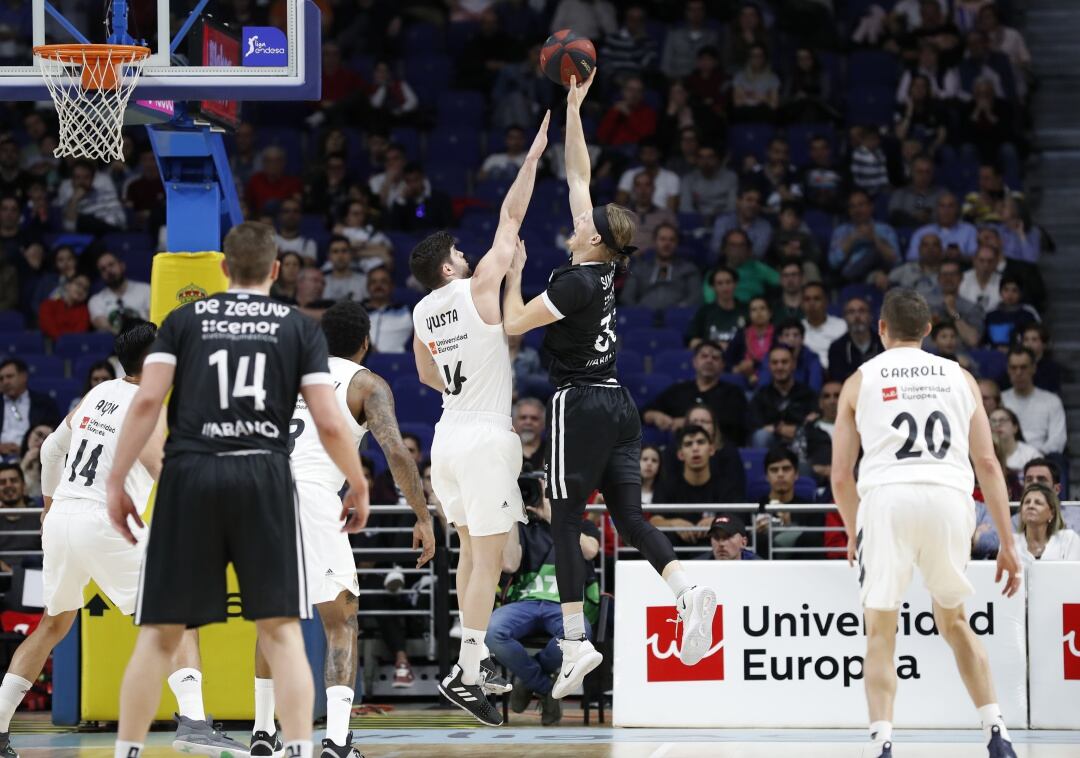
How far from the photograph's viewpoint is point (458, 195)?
18.9 m

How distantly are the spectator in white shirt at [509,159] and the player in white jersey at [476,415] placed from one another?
9.73 m

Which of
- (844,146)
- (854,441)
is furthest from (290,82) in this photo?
(844,146)

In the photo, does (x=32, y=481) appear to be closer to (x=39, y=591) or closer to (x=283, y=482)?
(x=39, y=591)

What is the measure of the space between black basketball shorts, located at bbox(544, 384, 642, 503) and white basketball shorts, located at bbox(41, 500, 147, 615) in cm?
248

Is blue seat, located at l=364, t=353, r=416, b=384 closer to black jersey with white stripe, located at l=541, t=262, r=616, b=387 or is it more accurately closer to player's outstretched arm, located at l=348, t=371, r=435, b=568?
black jersey with white stripe, located at l=541, t=262, r=616, b=387

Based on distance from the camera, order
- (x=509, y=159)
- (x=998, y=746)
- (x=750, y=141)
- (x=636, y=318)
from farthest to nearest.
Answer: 1. (x=509, y=159)
2. (x=750, y=141)
3. (x=636, y=318)
4. (x=998, y=746)

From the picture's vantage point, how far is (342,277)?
1659 centimetres

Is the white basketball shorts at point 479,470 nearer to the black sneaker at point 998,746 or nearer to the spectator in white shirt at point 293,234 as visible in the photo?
the black sneaker at point 998,746

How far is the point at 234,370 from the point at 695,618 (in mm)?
3247

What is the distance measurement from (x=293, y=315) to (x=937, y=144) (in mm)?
12998

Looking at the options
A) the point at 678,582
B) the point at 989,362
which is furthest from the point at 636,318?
the point at 678,582

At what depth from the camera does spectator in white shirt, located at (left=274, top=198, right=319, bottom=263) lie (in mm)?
17266

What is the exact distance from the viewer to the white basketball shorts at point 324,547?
27.2ft

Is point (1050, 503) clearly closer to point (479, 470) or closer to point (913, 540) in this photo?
point (913, 540)
